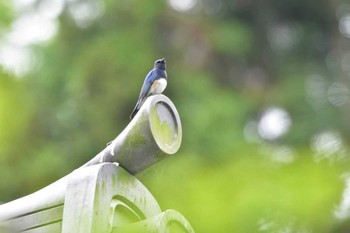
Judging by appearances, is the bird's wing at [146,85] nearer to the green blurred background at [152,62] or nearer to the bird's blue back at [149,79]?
the bird's blue back at [149,79]

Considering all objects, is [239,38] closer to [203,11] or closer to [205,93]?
[203,11]

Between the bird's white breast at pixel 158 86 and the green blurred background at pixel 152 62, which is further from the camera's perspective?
the green blurred background at pixel 152 62

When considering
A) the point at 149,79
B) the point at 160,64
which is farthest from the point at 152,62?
the point at 149,79

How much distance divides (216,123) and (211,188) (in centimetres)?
364

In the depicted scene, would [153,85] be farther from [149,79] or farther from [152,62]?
[152,62]

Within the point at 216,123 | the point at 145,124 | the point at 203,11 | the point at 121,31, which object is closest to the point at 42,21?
the point at 121,31

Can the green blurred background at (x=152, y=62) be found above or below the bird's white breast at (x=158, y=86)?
above

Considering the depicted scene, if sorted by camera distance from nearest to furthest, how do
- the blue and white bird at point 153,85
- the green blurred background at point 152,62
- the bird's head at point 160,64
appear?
the blue and white bird at point 153,85 < the bird's head at point 160,64 < the green blurred background at point 152,62

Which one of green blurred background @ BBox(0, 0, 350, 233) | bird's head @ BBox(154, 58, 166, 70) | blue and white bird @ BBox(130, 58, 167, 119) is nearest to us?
blue and white bird @ BBox(130, 58, 167, 119)

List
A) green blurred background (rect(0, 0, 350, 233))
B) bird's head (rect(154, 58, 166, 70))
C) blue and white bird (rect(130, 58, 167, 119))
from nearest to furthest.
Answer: blue and white bird (rect(130, 58, 167, 119))
bird's head (rect(154, 58, 166, 70))
green blurred background (rect(0, 0, 350, 233))

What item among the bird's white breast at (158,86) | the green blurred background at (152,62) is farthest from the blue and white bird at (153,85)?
the green blurred background at (152,62)

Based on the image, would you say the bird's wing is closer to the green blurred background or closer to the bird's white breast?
the bird's white breast

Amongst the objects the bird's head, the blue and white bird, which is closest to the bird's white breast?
the blue and white bird

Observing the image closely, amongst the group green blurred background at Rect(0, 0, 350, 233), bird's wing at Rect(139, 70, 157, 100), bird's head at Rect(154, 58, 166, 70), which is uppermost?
green blurred background at Rect(0, 0, 350, 233)
